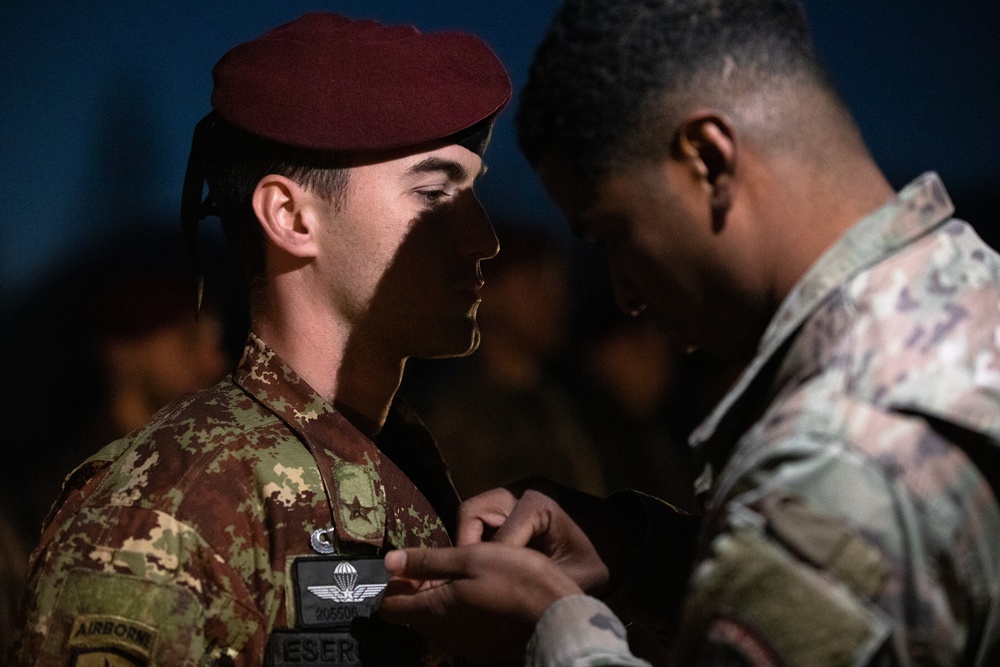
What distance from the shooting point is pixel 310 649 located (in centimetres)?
108

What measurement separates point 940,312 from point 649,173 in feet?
0.88

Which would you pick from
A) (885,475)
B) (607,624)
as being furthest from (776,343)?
(607,624)

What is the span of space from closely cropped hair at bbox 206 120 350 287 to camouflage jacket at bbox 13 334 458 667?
18 centimetres

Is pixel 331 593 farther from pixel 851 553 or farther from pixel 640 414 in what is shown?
pixel 640 414

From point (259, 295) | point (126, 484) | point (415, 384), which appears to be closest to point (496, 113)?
point (259, 295)

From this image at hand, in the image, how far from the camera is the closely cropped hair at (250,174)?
4.25ft

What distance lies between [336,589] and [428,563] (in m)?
0.15

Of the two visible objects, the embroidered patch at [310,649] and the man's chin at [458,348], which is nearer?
the embroidered patch at [310,649]

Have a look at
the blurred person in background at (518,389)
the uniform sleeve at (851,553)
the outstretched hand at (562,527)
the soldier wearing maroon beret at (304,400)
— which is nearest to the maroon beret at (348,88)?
the soldier wearing maroon beret at (304,400)

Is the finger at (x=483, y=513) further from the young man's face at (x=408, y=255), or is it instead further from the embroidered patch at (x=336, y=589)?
the young man's face at (x=408, y=255)

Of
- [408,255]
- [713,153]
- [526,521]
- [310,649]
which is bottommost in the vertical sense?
[310,649]

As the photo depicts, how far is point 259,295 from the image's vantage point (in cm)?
132

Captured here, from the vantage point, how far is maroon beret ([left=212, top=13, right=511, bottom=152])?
1.27 m

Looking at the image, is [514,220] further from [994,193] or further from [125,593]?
[125,593]
